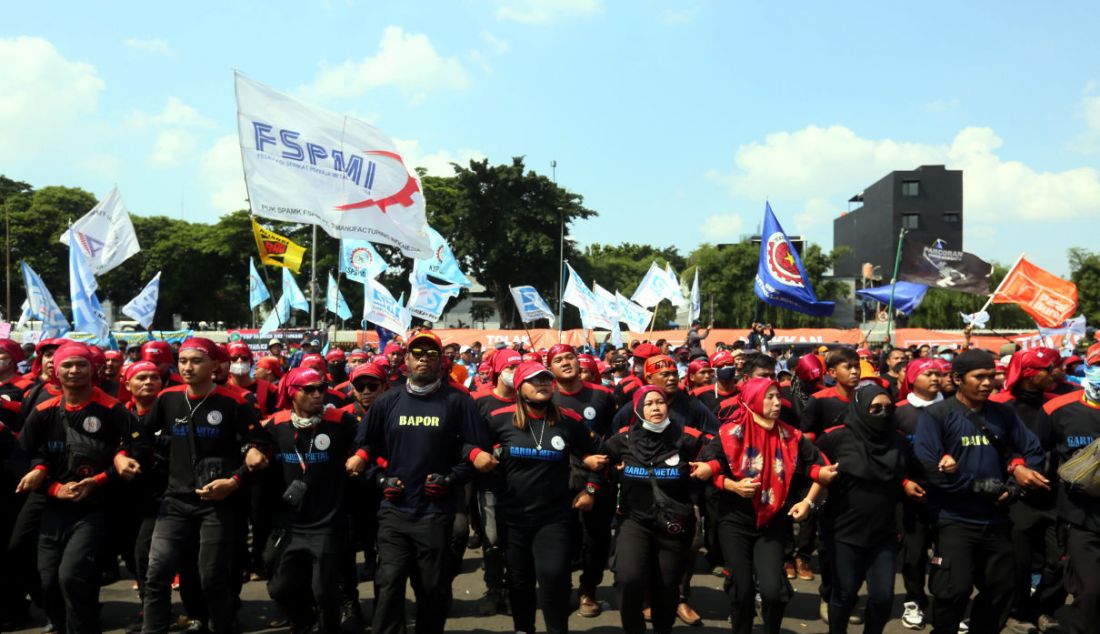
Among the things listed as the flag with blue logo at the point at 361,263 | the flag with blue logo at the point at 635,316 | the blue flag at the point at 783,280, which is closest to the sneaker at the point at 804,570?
the blue flag at the point at 783,280

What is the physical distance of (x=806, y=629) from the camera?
621 cm

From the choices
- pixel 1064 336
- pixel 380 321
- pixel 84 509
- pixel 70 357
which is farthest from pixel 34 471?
pixel 1064 336

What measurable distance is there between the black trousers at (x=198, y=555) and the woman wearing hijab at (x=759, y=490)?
116 inches

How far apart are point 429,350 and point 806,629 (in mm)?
3443

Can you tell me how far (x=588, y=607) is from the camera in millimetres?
6582

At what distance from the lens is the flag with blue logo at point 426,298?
16.7m

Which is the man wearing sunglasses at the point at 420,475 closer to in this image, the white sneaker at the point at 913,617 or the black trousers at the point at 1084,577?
the white sneaker at the point at 913,617

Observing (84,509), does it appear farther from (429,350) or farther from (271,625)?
(429,350)

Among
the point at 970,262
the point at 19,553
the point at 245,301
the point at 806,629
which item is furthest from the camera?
the point at 245,301

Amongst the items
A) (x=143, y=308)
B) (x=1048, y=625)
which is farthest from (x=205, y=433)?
(x=143, y=308)

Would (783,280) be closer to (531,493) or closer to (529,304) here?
(529,304)

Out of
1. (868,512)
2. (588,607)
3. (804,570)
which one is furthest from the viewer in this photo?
(804,570)

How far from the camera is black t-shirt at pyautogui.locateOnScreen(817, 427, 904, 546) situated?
5008 millimetres

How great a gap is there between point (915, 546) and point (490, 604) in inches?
124
